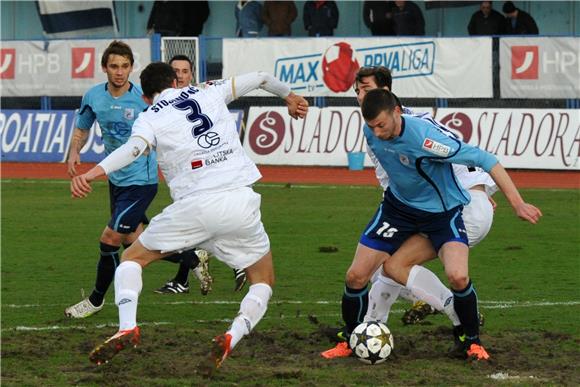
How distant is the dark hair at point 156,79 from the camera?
916 centimetres

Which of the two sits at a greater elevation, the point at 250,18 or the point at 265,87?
the point at 265,87

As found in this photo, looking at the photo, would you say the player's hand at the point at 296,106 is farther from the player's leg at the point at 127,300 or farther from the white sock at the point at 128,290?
the white sock at the point at 128,290

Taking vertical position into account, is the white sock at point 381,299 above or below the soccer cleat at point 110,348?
below

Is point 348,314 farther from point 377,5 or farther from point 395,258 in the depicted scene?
point 377,5

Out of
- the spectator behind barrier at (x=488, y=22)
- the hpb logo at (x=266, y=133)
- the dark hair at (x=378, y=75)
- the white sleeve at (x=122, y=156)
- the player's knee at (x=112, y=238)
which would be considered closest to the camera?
the white sleeve at (x=122, y=156)

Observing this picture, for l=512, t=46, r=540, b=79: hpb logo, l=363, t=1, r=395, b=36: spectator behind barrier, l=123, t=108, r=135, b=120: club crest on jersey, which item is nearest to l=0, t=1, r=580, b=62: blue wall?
l=363, t=1, r=395, b=36: spectator behind barrier

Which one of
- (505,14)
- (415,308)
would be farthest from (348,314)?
(505,14)

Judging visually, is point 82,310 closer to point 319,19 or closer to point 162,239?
point 162,239

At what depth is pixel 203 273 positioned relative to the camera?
40.0 feet

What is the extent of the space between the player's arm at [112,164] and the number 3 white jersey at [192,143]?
9 cm

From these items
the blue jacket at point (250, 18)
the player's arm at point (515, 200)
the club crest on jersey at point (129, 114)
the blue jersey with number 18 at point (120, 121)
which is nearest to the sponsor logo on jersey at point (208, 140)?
the player's arm at point (515, 200)

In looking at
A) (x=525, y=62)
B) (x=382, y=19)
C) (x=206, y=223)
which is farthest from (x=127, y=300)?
(x=382, y=19)

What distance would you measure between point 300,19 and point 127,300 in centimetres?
2117

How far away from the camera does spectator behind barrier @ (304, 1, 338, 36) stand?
2722 cm
